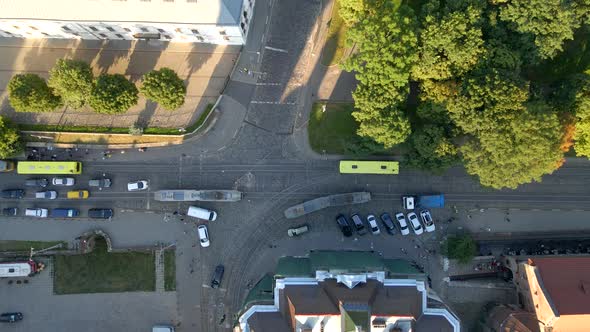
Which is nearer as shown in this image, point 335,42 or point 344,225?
point 344,225

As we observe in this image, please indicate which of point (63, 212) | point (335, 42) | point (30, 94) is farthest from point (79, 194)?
point (335, 42)

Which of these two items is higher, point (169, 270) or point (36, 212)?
point (36, 212)

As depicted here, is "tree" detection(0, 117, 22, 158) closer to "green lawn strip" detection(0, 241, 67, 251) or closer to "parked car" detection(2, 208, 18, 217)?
"parked car" detection(2, 208, 18, 217)

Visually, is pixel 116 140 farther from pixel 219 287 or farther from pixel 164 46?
pixel 219 287

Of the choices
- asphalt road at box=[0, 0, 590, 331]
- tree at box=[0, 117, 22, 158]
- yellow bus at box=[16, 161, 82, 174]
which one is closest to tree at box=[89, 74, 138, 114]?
asphalt road at box=[0, 0, 590, 331]

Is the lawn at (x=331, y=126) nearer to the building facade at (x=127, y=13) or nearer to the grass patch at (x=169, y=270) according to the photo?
the building facade at (x=127, y=13)

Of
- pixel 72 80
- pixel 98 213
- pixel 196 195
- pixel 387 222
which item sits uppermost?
pixel 72 80

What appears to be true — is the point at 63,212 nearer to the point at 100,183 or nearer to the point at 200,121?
the point at 100,183

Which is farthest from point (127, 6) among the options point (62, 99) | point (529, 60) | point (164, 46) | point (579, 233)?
point (579, 233)
